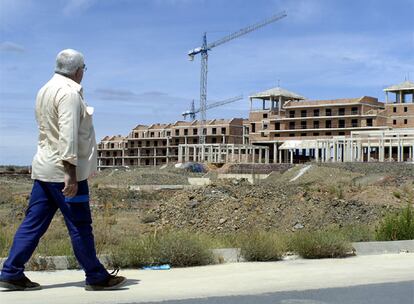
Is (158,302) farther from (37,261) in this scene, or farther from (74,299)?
(37,261)

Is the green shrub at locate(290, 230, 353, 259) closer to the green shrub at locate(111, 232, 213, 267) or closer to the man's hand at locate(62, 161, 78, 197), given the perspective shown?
the green shrub at locate(111, 232, 213, 267)

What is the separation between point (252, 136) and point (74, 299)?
116 metres

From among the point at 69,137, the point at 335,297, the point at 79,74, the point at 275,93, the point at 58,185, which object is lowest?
the point at 335,297

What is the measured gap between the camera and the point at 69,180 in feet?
18.8

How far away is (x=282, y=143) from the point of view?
114875 millimetres

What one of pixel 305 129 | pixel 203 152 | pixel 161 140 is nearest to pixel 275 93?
pixel 305 129

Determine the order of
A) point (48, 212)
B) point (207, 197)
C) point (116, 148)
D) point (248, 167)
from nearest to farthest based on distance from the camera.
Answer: point (48, 212) < point (207, 197) < point (248, 167) < point (116, 148)

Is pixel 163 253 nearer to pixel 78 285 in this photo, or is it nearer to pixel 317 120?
pixel 78 285

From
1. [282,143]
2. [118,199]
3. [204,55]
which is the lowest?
[118,199]

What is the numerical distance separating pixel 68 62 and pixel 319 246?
444 centimetres

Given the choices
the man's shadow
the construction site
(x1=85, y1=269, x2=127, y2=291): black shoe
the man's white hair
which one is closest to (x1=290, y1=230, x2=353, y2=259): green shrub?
the man's shadow

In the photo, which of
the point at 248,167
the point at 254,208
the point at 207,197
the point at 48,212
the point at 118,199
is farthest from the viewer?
the point at 248,167

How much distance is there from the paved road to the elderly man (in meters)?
0.99

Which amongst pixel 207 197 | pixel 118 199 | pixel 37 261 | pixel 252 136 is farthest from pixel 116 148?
pixel 37 261
